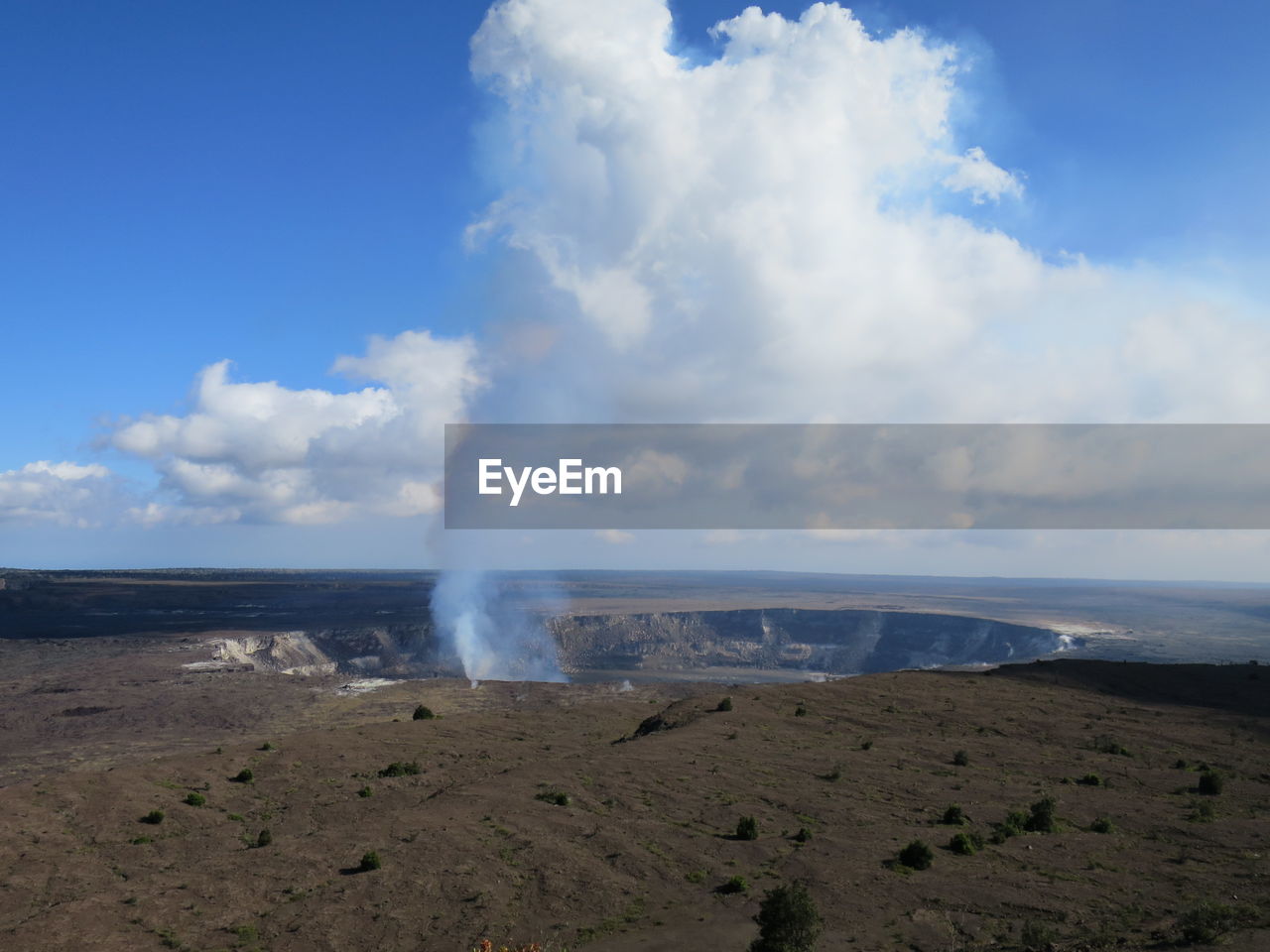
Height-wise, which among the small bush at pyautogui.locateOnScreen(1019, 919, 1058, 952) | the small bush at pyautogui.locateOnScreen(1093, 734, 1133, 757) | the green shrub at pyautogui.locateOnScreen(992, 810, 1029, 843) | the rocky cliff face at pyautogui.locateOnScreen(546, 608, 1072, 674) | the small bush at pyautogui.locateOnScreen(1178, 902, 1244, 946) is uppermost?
the small bush at pyautogui.locateOnScreen(1178, 902, 1244, 946)

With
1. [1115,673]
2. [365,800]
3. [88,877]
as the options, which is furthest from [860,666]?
[88,877]

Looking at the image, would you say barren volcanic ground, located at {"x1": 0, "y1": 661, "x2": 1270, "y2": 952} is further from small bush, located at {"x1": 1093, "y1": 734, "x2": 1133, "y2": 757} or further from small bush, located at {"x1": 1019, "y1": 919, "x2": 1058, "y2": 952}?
small bush, located at {"x1": 1093, "y1": 734, "x2": 1133, "y2": 757}

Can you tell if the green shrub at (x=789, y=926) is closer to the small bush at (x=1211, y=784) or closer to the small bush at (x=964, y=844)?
the small bush at (x=964, y=844)

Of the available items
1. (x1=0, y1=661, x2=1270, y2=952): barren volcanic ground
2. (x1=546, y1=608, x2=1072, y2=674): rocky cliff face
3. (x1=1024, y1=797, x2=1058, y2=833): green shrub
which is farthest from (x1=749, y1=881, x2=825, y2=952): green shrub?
(x1=546, y1=608, x2=1072, y2=674): rocky cliff face

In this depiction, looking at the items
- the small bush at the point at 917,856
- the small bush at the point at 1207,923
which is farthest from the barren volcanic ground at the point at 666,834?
the small bush at the point at 917,856

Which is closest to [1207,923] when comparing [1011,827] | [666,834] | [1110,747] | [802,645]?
[1011,827]

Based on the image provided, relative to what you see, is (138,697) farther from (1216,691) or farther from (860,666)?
(860,666)
